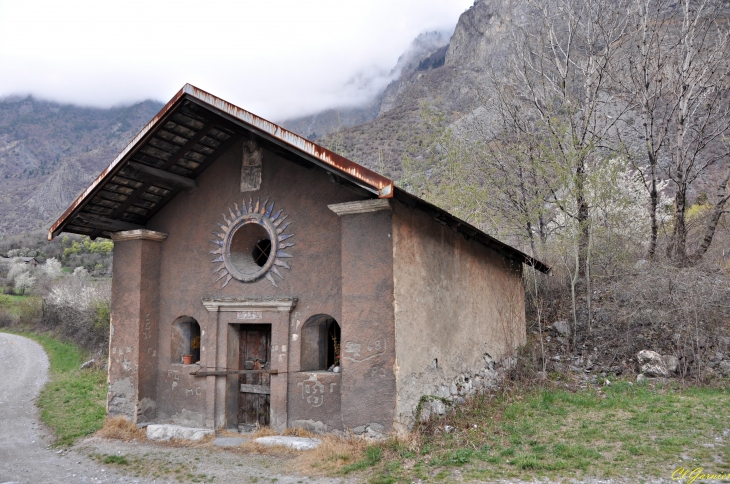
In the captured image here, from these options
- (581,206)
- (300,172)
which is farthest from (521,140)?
(300,172)

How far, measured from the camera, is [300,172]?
8.79 meters

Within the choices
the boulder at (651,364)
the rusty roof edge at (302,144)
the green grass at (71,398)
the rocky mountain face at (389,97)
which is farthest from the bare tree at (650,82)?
the rocky mountain face at (389,97)

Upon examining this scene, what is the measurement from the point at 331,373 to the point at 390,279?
6.56 feet

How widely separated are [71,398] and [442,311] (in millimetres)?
11765

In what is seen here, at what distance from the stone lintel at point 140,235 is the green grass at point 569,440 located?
19.8 feet

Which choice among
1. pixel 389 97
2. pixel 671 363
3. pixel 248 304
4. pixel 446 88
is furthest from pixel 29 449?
pixel 389 97

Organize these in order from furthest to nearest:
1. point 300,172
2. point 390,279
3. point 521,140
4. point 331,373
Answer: point 521,140, point 300,172, point 331,373, point 390,279

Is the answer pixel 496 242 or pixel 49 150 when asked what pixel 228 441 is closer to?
pixel 496 242

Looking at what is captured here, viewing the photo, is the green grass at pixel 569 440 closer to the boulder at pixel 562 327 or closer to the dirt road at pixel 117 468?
the dirt road at pixel 117 468

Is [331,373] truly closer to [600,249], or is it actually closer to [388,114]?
[600,249]

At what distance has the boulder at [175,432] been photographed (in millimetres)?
8781

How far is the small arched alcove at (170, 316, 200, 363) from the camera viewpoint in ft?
32.6

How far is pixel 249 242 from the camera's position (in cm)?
966

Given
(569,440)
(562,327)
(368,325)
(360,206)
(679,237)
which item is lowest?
(569,440)
